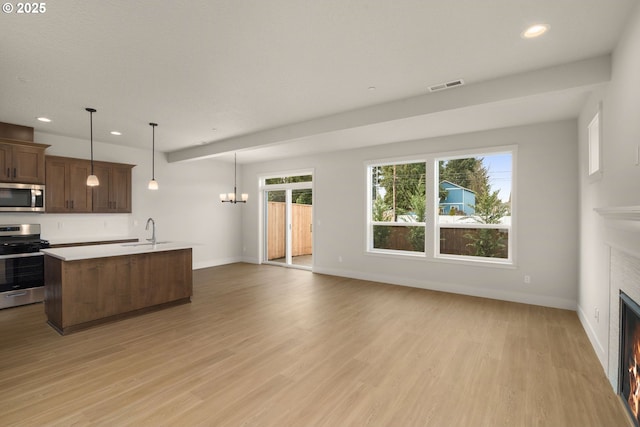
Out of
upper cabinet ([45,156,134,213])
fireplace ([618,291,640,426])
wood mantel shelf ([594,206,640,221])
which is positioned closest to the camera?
wood mantel shelf ([594,206,640,221])

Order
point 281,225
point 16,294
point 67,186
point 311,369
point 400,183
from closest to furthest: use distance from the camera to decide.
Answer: point 311,369 → point 16,294 → point 67,186 → point 400,183 → point 281,225

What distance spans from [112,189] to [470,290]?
6.83 metres

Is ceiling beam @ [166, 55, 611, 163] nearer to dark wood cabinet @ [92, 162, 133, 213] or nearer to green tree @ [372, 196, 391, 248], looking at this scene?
green tree @ [372, 196, 391, 248]

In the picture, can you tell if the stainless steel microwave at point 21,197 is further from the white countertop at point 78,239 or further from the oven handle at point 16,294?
the oven handle at point 16,294

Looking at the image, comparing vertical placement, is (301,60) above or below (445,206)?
above

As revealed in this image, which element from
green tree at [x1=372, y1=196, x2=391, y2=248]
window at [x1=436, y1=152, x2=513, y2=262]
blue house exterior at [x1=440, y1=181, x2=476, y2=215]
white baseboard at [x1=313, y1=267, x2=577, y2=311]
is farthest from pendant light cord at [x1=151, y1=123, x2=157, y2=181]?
blue house exterior at [x1=440, y1=181, x2=476, y2=215]

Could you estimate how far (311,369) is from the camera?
9.02ft

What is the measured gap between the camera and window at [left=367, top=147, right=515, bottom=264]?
497 centimetres

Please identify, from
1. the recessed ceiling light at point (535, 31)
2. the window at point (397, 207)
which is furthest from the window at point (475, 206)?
the recessed ceiling light at point (535, 31)

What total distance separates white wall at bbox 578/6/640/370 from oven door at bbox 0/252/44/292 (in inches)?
283

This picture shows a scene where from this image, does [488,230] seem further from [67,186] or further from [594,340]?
[67,186]

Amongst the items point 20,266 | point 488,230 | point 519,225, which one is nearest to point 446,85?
point 519,225

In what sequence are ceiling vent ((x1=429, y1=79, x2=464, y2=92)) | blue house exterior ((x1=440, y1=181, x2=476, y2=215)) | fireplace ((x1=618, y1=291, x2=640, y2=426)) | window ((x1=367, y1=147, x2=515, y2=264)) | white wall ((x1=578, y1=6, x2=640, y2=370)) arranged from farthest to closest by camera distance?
blue house exterior ((x1=440, y1=181, x2=476, y2=215)) → window ((x1=367, y1=147, x2=515, y2=264)) → ceiling vent ((x1=429, y1=79, x2=464, y2=92)) → white wall ((x1=578, y1=6, x2=640, y2=370)) → fireplace ((x1=618, y1=291, x2=640, y2=426))

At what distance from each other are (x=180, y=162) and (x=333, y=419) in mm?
6523
